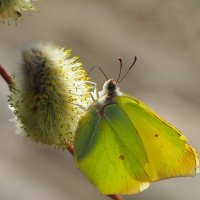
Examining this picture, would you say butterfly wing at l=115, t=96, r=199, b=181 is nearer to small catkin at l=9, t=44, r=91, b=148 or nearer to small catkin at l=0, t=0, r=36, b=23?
small catkin at l=9, t=44, r=91, b=148

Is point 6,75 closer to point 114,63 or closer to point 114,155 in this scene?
point 114,155

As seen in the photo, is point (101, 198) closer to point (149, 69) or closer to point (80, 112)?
point (149, 69)

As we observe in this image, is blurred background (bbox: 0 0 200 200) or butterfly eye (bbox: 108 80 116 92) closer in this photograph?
butterfly eye (bbox: 108 80 116 92)

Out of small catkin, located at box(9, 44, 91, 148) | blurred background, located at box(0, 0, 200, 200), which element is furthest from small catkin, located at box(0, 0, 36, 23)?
blurred background, located at box(0, 0, 200, 200)

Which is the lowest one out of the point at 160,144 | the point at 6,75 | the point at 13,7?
the point at 160,144

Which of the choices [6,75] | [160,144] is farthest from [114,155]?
[6,75]

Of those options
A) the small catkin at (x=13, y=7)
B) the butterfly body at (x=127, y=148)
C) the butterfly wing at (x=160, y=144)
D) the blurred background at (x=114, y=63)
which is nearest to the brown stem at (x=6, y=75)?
the small catkin at (x=13, y=7)

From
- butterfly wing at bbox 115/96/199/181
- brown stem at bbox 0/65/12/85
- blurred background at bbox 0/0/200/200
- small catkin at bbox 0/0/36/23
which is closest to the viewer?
brown stem at bbox 0/65/12/85

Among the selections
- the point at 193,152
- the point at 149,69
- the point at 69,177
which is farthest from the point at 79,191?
the point at 193,152
